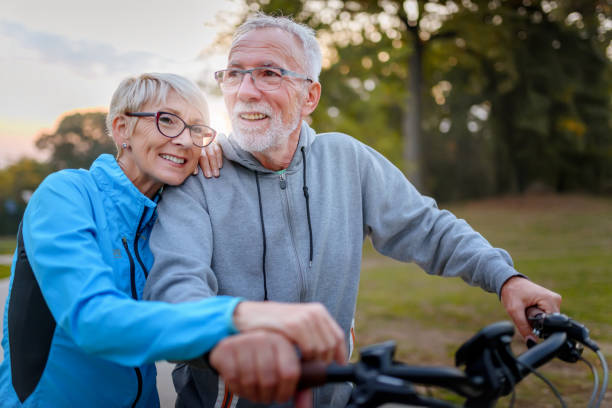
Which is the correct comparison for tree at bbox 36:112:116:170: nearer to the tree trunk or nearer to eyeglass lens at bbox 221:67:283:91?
eyeglass lens at bbox 221:67:283:91

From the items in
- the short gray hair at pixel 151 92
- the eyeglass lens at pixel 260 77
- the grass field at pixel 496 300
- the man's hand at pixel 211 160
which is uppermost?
the eyeglass lens at pixel 260 77

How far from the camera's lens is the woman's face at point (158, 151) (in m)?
1.88

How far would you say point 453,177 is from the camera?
2653cm

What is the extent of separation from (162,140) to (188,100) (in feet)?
0.59

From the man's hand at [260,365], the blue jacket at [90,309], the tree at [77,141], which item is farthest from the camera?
the tree at [77,141]

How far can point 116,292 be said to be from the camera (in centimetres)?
130

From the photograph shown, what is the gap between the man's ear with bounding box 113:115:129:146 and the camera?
6.35 ft

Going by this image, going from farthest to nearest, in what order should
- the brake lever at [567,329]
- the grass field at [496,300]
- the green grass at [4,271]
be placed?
the grass field at [496,300], the green grass at [4,271], the brake lever at [567,329]

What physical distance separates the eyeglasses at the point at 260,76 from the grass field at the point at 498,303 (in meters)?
2.57

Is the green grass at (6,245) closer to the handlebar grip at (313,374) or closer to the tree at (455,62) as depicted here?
the handlebar grip at (313,374)

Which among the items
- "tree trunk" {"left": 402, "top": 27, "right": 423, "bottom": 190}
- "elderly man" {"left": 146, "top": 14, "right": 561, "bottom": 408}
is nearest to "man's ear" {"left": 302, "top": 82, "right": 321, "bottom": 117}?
"elderly man" {"left": 146, "top": 14, "right": 561, "bottom": 408}

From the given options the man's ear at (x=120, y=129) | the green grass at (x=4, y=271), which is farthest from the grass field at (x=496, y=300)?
the man's ear at (x=120, y=129)

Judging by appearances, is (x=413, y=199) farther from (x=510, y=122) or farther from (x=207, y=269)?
(x=510, y=122)

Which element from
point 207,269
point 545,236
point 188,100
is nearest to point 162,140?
point 188,100
